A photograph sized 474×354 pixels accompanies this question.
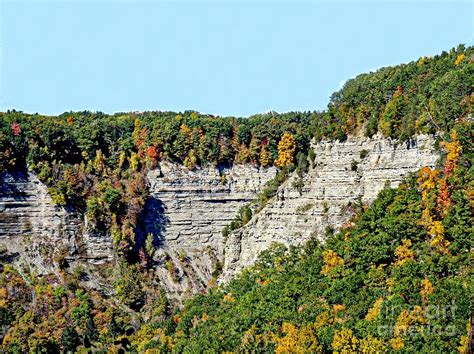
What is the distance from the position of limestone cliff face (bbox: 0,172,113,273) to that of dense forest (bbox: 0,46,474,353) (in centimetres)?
115

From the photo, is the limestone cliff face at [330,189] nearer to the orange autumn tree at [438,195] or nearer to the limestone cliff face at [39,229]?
the orange autumn tree at [438,195]

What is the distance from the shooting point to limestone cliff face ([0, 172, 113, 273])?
7938cm

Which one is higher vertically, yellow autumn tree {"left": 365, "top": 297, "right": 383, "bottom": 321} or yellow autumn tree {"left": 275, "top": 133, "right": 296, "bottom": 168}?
yellow autumn tree {"left": 275, "top": 133, "right": 296, "bottom": 168}

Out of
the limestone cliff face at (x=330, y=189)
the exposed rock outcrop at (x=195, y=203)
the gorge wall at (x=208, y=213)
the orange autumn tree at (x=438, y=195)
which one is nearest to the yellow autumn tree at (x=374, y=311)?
the orange autumn tree at (x=438, y=195)

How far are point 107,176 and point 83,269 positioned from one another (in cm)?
942

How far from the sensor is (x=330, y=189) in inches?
2751

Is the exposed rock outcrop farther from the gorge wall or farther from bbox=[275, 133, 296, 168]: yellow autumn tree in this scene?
bbox=[275, 133, 296, 168]: yellow autumn tree

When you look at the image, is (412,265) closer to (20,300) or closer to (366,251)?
(366,251)

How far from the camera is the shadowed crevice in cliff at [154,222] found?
275 ft

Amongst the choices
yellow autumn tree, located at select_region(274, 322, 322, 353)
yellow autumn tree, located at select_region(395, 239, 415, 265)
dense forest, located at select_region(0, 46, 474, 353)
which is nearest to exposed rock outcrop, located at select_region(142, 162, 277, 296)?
dense forest, located at select_region(0, 46, 474, 353)

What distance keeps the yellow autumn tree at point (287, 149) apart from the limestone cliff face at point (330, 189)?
25.9ft

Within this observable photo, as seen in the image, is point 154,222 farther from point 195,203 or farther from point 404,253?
point 404,253

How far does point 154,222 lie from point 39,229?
10858 mm

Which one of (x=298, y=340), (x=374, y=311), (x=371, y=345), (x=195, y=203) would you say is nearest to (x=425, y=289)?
(x=374, y=311)
